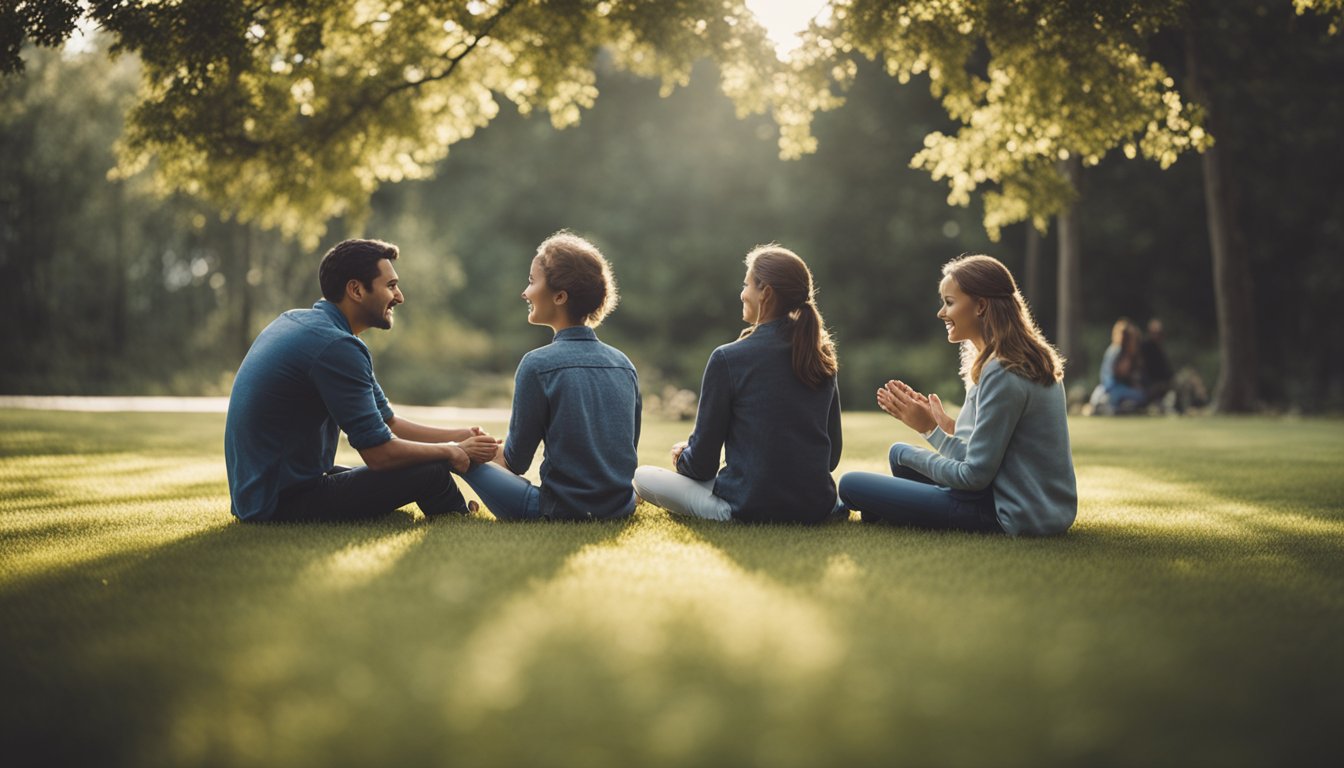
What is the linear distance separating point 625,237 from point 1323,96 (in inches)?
987

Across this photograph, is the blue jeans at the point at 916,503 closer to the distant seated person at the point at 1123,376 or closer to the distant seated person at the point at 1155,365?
the distant seated person at the point at 1123,376

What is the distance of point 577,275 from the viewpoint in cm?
521

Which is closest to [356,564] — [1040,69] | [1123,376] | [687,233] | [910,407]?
[910,407]

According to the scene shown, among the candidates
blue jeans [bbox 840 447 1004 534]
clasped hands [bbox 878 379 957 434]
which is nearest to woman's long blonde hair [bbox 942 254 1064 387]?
clasped hands [bbox 878 379 957 434]

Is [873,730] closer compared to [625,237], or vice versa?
[873,730]

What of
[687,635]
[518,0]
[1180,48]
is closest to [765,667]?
[687,635]

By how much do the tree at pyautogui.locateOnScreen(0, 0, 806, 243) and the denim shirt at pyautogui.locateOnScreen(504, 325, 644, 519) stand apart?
559 cm

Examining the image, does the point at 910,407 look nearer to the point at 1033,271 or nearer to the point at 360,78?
the point at 360,78

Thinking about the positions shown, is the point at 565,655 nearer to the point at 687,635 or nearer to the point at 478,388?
the point at 687,635

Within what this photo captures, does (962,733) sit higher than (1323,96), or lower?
lower

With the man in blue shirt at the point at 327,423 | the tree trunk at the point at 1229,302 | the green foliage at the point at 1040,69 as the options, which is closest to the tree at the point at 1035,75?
the green foliage at the point at 1040,69

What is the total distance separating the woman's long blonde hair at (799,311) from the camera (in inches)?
199

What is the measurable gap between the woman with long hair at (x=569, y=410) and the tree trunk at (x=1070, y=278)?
17.6 m

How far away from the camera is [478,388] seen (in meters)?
29.1
